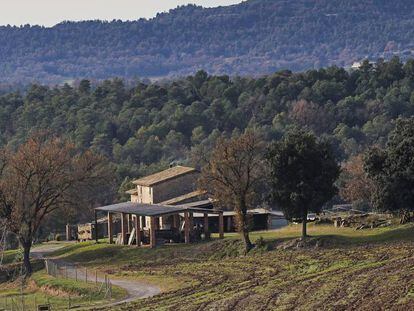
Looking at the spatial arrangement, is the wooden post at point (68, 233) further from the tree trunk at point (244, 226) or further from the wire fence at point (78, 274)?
the tree trunk at point (244, 226)

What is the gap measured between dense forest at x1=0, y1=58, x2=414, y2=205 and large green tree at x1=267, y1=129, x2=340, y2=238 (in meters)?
76.1

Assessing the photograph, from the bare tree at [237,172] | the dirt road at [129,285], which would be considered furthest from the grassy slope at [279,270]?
the bare tree at [237,172]

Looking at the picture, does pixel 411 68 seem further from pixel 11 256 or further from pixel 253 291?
pixel 253 291

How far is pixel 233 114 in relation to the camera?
7298 inches

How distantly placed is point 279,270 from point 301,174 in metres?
13.0

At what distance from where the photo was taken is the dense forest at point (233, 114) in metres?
169

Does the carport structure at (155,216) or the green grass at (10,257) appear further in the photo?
the green grass at (10,257)

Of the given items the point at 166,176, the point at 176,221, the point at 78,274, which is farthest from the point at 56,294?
the point at 166,176

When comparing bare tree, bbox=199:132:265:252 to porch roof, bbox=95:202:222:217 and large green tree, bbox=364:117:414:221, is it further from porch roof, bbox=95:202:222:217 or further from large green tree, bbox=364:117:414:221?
large green tree, bbox=364:117:414:221

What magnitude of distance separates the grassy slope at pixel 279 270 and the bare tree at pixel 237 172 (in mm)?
3012

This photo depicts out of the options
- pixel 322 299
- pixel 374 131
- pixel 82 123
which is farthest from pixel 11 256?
pixel 82 123

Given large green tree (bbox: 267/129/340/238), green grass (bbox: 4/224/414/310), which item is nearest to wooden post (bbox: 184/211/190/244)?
green grass (bbox: 4/224/414/310)

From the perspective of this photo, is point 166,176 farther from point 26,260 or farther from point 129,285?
point 129,285

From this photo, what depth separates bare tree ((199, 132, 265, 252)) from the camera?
82.2m
